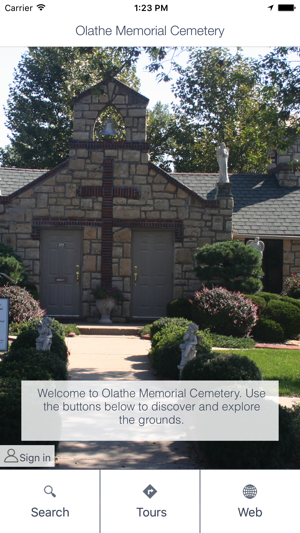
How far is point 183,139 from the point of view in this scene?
2484cm

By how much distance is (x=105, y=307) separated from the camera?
12539 mm

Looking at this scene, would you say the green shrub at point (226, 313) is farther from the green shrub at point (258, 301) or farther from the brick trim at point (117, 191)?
the brick trim at point (117, 191)

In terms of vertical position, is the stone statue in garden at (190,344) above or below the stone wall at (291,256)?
below

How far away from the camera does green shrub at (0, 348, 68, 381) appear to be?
450 cm

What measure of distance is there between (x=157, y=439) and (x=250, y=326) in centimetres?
640

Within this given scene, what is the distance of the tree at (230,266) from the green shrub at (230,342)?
1708 millimetres

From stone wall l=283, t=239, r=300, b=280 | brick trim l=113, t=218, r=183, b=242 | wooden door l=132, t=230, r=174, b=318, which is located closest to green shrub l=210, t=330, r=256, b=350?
wooden door l=132, t=230, r=174, b=318

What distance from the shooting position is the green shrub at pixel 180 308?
1196 cm

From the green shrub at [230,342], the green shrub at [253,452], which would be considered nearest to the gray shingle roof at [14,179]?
the green shrub at [230,342]

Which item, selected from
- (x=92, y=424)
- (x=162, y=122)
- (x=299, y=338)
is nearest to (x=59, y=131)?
(x=162, y=122)

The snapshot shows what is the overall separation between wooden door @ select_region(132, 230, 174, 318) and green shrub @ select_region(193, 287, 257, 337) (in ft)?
7.49
